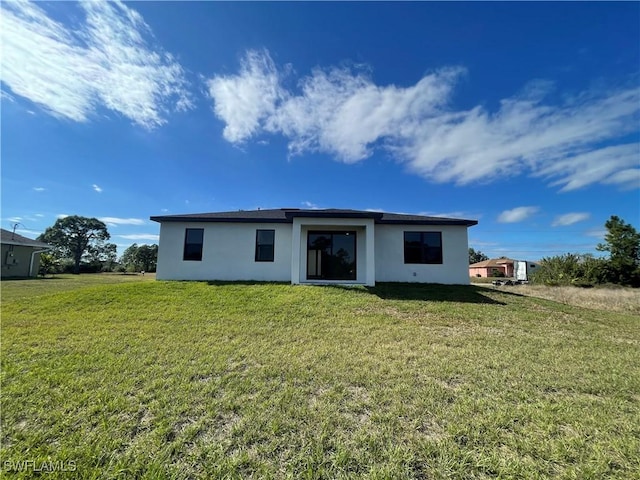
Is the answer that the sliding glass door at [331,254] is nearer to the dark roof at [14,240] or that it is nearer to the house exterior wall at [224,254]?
the house exterior wall at [224,254]

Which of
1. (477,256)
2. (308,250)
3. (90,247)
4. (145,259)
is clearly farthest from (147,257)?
(477,256)

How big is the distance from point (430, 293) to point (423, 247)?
9.84ft

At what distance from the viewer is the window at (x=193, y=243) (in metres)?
12.6

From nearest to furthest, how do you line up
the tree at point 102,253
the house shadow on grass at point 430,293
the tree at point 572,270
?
the house shadow on grass at point 430,293 → the tree at point 572,270 → the tree at point 102,253

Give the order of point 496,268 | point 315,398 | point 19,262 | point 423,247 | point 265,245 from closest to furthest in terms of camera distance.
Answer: point 315,398 → point 265,245 → point 423,247 → point 19,262 → point 496,268

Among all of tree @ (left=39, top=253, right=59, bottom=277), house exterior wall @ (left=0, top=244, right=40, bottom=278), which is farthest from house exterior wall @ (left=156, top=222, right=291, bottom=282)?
tree @ (left=39, top=253, right=59, bottom=277)

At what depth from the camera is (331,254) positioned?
1285 centimetres

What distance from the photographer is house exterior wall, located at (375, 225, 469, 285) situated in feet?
41.6

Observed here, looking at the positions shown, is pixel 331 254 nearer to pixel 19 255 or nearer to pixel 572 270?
pixel 572 270

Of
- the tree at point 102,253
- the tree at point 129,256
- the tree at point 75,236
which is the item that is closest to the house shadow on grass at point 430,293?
the tree at point 129,256

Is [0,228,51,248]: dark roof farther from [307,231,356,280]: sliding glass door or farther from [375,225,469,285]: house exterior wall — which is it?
[375,225,469,285]: house exterior wall

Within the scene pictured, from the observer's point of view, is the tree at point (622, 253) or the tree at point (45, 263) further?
the tree at point (45, 263)

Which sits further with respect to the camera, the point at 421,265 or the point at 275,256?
the point at 421,265

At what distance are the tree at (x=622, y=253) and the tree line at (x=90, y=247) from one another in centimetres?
5223
